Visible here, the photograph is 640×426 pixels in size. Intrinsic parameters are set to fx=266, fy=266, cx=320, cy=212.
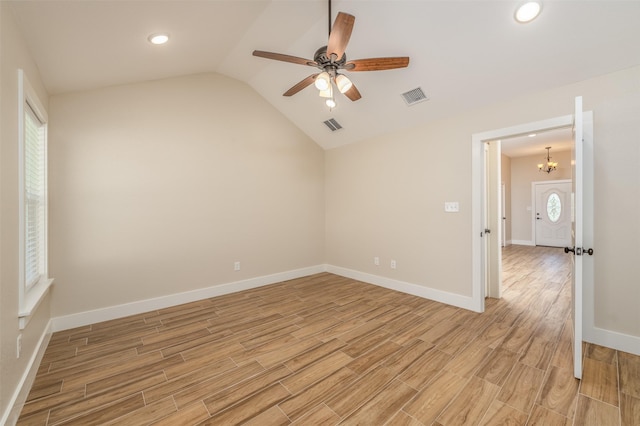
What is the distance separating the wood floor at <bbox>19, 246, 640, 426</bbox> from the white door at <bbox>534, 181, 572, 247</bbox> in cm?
646

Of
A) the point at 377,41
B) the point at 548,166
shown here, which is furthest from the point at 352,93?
the point at 548,166

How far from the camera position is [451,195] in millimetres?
3543

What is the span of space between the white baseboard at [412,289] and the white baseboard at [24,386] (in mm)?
3988

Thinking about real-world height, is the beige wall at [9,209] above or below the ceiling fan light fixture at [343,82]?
below

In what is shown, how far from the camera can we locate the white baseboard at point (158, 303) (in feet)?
9.84

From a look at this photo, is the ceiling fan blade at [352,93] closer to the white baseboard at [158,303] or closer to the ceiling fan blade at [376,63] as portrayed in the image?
the ceiling fan blade at [376,63]

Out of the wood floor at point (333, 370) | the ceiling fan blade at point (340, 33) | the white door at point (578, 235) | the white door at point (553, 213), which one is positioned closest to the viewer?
the wood floor at point (333, 370)

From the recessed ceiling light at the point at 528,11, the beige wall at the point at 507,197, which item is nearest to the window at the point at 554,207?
the beige wall at the point at 507,197

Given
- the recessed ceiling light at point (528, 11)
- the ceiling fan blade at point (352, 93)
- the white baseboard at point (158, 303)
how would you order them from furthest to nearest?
the white baseboard at point (158, 303) < the ceiling fan blade at point (352, 93) < the recessed ceiling light at point (528, 11)

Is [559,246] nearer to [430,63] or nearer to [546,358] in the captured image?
[546,358]

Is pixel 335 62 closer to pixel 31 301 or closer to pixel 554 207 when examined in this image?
pixel 31 301

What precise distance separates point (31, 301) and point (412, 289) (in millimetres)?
4145

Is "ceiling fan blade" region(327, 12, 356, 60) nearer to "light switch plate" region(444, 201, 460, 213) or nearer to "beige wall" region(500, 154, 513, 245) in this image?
"light switch plate" region(444, 201, 460, 213)

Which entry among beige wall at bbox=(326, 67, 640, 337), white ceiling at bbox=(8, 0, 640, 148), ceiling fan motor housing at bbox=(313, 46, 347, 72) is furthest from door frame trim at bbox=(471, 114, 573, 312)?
ceiling fan motor housing at bbox=(313, 46, 347, 72)
